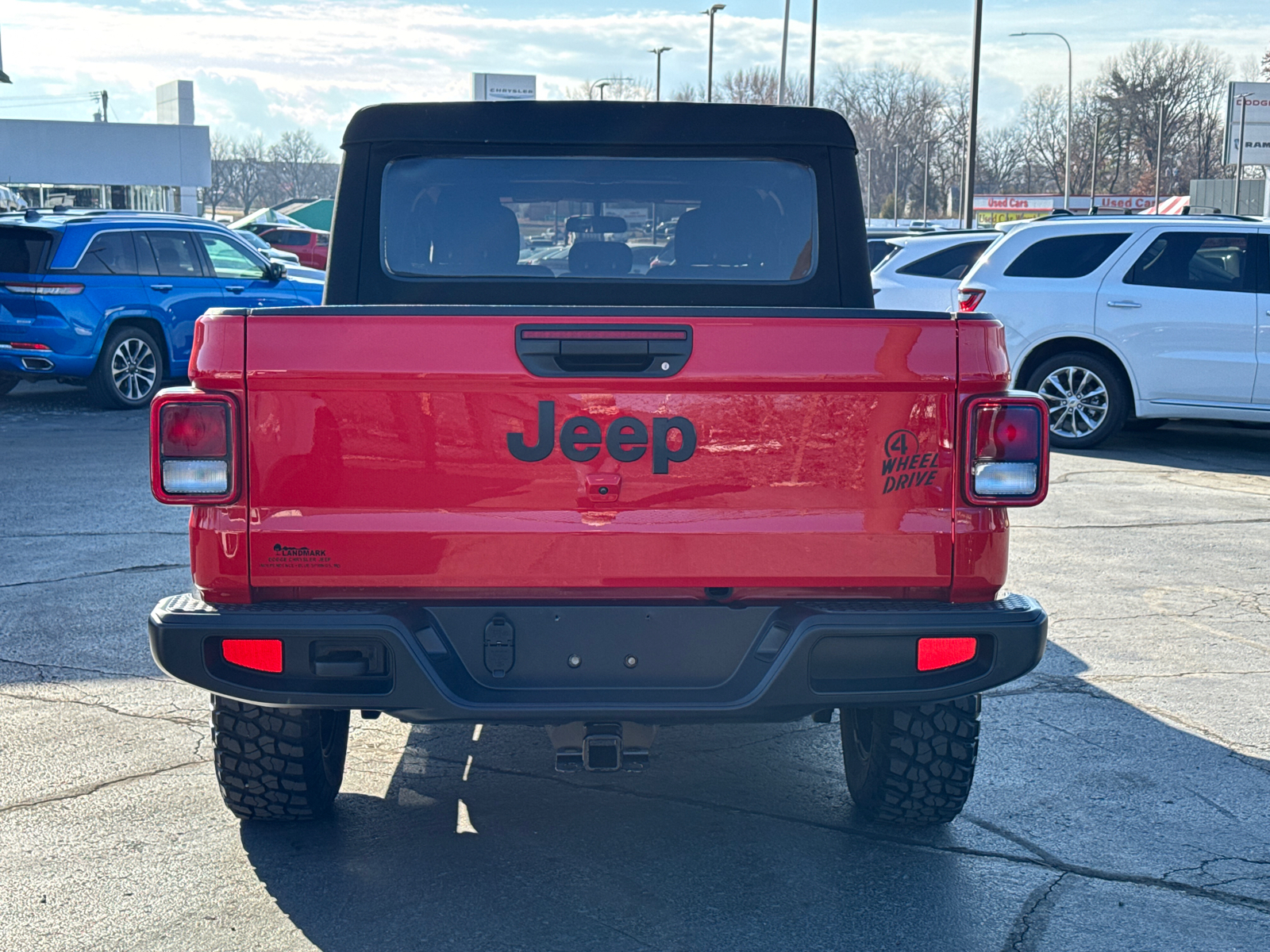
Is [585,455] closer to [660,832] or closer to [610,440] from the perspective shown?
[610,440]

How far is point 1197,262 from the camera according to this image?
10.8 m

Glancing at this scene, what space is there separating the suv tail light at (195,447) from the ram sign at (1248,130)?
2723cm

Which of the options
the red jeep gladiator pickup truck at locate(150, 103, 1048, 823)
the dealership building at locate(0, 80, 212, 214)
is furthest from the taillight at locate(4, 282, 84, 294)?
the dealership building at locate(0, 80, 212, 214)

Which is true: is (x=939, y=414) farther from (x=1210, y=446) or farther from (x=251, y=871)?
(x=1210, y=446)

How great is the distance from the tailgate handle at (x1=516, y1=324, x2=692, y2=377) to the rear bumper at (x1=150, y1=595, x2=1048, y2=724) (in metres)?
0.54

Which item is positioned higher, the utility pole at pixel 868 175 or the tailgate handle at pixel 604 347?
the utility pole at pixel 868 175

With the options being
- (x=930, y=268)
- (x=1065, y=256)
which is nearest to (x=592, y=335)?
(x=1065, y=256)

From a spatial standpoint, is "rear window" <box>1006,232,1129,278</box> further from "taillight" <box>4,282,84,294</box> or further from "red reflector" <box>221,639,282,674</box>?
"red reflector" <box>221,639,282,674</box>

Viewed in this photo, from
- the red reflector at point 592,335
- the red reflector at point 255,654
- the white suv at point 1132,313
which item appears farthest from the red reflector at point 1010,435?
the white suv at point 1132,313

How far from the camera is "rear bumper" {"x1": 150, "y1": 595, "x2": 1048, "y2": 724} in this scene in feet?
10.4

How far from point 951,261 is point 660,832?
9.52 m

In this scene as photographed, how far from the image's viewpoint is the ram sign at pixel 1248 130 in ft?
88.8

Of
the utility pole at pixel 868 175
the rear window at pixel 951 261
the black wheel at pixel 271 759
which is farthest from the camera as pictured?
the utility pole at pixel 868 175

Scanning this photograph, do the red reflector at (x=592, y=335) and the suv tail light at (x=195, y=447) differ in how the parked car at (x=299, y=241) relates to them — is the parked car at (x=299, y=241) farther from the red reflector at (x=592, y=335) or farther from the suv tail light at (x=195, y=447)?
the red reflector at (x=592, y=335)
